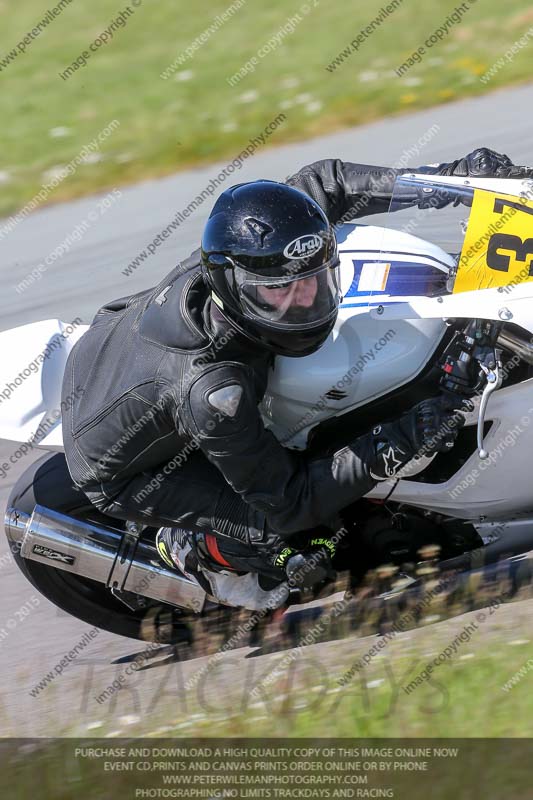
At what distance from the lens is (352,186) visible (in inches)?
152

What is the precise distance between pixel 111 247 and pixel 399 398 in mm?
3870

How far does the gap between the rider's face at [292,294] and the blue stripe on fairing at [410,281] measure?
34cm

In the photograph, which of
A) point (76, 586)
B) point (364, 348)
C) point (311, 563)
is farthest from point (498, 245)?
point (76, 586)

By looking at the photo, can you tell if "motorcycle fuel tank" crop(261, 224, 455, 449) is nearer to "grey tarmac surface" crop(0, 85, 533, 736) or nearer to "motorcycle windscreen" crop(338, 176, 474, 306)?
"motorcycle windscreen" crop(338, 176, 474, 306)

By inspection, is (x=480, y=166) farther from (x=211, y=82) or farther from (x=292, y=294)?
(x=211, y=82)

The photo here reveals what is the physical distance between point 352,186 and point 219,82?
569 centimetres

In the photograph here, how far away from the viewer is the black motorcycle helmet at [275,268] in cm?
293

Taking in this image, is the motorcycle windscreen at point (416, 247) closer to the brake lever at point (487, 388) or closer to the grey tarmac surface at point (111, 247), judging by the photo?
the brake lever at point (487, 388)

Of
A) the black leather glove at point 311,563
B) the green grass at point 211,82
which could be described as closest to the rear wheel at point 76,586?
the black leather glove at point 311,563

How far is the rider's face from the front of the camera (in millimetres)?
2941

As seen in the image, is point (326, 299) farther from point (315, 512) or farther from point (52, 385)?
point (52, 385)

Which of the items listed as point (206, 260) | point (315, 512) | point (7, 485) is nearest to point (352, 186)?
point (206, 260)

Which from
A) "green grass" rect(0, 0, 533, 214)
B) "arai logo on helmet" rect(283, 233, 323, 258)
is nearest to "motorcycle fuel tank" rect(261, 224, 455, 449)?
"arai logo on helmet" rect(283, 233, 323, 258)

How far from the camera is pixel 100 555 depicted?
150 inches
